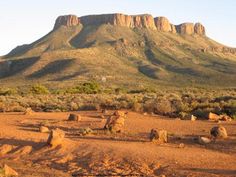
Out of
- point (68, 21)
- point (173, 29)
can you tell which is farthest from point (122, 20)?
point (68, 21)

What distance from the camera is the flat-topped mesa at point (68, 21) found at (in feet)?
579

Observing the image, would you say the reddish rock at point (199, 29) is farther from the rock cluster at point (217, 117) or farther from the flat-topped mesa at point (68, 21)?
the rock cluster at point (217, 117)

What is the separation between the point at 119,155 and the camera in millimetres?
15414

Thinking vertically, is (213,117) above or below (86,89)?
below

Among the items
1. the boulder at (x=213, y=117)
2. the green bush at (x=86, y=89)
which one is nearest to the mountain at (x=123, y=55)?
the green bush at (x=86, y=89)

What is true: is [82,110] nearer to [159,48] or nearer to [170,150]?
[170,150]

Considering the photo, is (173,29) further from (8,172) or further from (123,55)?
(8,172)

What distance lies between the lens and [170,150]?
53.0ft

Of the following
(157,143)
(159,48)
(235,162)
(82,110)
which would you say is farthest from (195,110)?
(159,48)

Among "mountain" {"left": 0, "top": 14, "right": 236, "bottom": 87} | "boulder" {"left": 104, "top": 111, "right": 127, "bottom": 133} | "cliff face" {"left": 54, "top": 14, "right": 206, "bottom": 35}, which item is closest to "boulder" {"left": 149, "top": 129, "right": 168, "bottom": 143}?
"boulder" {"left": 104, "top": 111, "right": 127, "bottom": 133}

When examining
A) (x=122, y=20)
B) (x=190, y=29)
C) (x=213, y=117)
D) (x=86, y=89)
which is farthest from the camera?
(x=190, y=29)

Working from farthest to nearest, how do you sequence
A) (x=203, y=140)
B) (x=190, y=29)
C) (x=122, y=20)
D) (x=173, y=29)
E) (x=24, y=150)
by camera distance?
1. (x=190, y=29)
2. (x=173, y=29)
3. (x=122, y=20)
4. (x=203, y=140)
5. (x=24, y=150)

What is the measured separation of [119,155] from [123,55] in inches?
4595

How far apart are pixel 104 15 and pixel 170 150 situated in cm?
15680
